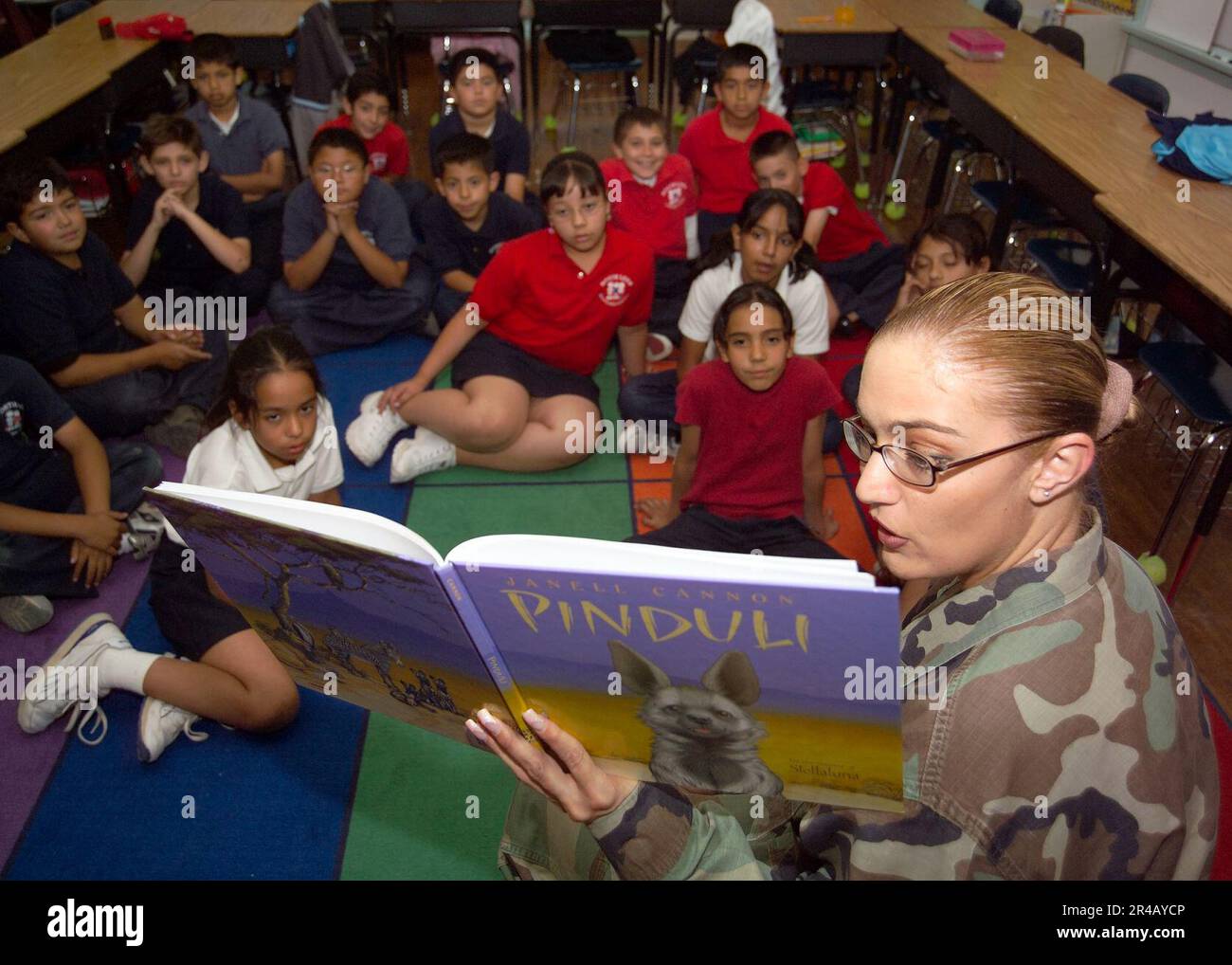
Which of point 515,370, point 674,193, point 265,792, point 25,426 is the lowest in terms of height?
point 265,792

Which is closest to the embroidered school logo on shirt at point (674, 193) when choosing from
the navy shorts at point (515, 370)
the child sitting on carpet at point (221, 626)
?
the navy shorts at point (515, 370)

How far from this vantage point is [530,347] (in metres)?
3.07

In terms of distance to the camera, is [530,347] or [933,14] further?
[933,14]

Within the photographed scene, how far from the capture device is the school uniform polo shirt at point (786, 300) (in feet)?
9.64

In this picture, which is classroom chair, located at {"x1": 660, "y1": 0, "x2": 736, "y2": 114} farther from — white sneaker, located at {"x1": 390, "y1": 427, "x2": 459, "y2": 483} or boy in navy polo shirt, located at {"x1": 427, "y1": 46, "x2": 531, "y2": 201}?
white sneaker, located at {"x1": 390, "y1": 427, "x2": 459, "y2": 483}

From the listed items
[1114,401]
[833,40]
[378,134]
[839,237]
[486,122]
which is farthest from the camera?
[833,40]

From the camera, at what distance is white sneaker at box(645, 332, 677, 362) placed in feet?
11.2

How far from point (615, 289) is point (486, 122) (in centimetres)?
161

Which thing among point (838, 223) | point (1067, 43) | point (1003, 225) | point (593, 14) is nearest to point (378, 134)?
point (593, 14)

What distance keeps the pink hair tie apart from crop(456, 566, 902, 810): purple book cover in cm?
35

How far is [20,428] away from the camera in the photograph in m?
2.41

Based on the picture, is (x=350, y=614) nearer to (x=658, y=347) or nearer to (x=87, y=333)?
(x=87, y=333)

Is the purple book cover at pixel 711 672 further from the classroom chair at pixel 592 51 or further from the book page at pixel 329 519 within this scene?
the classroom chair at pixel 592 51
